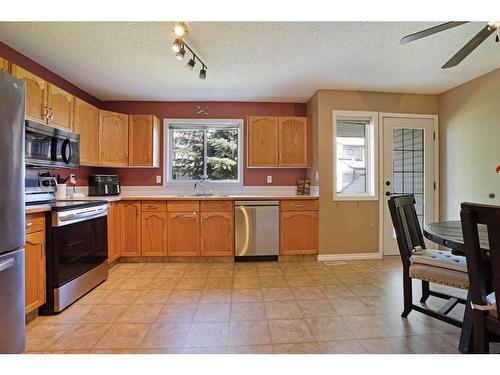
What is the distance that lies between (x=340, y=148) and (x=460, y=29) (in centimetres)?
172

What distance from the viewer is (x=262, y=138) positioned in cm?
374

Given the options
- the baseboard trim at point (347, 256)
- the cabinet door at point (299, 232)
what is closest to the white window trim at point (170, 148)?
the cabinet door at point (299, 232)

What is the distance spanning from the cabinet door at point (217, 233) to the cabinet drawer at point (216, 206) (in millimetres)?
52

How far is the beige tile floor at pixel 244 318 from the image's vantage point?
165cm

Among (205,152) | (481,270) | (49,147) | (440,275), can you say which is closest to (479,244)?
(481,270)

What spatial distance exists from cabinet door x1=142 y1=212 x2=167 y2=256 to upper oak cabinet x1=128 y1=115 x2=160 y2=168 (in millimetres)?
777

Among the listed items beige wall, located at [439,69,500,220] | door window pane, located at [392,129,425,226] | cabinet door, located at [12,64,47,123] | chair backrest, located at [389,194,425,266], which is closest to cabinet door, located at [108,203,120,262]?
cabinet door, located at [12,64,47,123]

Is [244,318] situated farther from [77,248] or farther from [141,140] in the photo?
[141,140]

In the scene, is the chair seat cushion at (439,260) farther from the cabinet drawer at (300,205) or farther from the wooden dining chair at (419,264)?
the cabinet drawer at (300,205)

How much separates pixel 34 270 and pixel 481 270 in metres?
2.74

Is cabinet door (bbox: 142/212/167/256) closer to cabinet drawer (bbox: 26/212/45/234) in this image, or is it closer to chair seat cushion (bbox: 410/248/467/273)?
cabinet drawer (bbox: 26/212/45/234)

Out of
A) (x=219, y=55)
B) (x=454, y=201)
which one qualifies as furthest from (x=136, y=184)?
(x=454, y=201)
